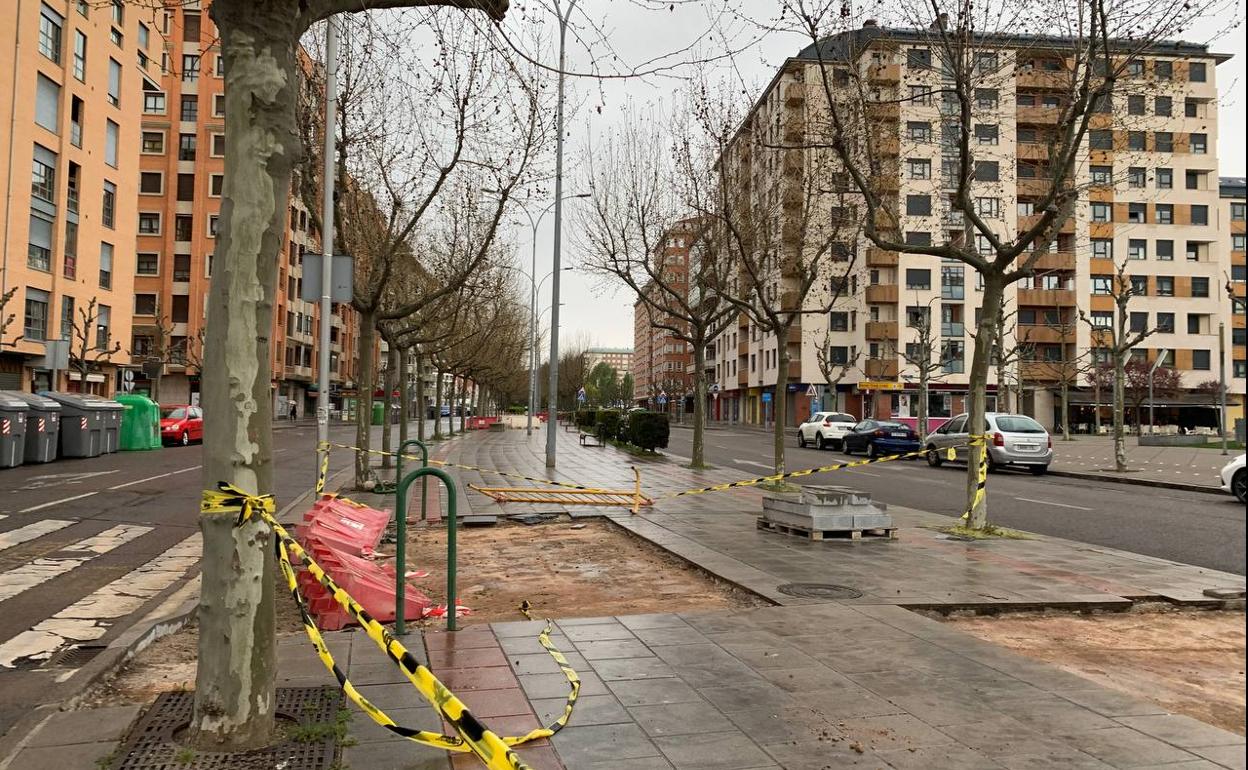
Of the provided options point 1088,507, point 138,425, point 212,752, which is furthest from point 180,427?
point 212,752

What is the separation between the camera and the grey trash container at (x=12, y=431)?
704 inches

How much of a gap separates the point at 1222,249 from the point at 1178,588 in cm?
6321

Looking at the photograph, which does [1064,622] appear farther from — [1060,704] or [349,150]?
[349,150]

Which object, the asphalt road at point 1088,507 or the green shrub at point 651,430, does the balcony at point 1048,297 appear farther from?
the green shrub at point 651,430

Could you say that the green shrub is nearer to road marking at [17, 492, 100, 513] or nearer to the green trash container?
the green trash container

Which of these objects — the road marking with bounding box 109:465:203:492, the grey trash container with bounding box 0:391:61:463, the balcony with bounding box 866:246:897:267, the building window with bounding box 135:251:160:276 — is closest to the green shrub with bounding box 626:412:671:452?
the road marking with bounding box 109:465:203:492

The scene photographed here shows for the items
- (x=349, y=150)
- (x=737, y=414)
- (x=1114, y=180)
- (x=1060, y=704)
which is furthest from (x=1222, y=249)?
(x=1060, y=704)

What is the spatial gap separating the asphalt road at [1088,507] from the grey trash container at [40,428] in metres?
16.6

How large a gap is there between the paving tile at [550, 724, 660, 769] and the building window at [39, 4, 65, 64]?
38.0m

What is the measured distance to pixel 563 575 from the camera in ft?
25.3

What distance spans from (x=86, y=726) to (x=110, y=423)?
22958 millimetres

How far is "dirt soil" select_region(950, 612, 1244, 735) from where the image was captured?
4344mm

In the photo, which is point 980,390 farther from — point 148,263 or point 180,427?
point 148,263

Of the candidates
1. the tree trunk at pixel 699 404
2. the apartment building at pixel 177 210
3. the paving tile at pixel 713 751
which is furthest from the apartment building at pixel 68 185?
the paving tile at pixel 713 751
